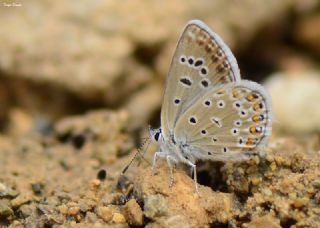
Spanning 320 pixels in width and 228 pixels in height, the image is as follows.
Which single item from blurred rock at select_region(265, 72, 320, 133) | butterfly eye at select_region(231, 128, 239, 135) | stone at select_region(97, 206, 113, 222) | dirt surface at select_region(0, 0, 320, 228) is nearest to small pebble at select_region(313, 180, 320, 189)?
dirt surface at select_region(0, 0, 320, 228)

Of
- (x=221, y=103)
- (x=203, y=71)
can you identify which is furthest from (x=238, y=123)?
(x=203, y=71)

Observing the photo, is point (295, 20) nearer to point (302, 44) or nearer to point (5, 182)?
point (302, 44)

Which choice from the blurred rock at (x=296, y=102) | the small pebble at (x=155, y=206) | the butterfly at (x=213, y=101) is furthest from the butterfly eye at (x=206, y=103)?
the blurred rock at (x=296, y=102)

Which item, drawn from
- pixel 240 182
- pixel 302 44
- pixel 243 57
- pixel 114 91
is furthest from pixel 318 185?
pixel 302 44

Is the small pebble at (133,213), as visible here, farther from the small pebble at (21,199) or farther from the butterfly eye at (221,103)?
the butterfly eye at (221,103)

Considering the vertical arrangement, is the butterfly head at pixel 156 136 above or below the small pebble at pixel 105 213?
above

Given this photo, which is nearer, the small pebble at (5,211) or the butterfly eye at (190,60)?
the small pebble at (5,211)

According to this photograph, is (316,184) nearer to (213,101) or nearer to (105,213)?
(213,101)
